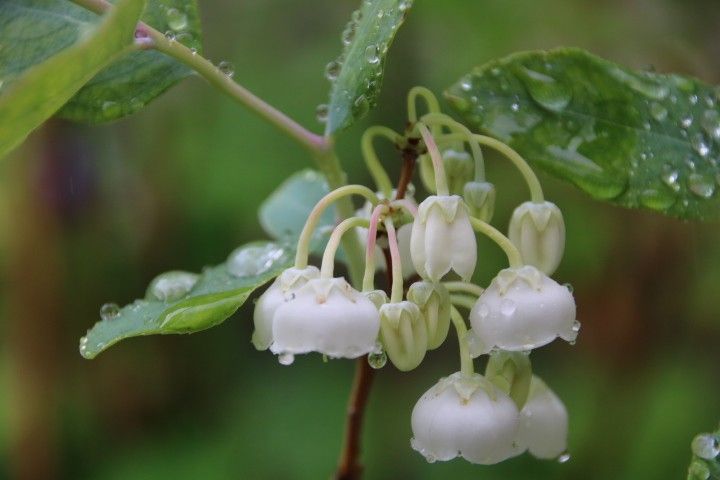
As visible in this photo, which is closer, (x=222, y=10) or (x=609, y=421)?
(x=609, y=421)

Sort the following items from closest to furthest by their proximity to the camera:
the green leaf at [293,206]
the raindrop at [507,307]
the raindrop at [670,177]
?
the raindrop at [507,307] → the raindrop at [670,177] → the green leaf at [293,206]

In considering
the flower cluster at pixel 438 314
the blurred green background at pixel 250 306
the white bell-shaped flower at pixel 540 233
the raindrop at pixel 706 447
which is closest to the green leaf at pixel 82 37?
the flower cluster at pixel 438 314

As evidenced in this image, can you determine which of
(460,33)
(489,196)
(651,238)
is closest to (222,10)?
(460,33)

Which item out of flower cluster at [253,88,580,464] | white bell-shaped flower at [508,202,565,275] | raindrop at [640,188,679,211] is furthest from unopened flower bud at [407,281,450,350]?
raindrop at [640,188,679,211]

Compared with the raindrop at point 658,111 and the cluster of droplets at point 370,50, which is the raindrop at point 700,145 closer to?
the raindrop at point 658,111

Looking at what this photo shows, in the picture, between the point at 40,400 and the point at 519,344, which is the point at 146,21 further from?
the point at 40,400

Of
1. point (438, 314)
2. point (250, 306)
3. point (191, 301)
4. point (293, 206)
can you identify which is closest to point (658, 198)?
point (438, 314)
